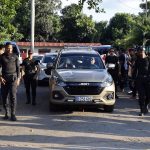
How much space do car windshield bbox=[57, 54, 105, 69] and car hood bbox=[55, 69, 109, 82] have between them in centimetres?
50

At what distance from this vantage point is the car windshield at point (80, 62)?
14508 mm

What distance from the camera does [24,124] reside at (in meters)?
11.5

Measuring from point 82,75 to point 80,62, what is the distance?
1353 millimetres

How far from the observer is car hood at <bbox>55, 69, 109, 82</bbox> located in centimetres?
1316

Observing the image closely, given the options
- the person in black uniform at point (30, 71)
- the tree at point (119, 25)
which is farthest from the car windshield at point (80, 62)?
the tree at point (119, 25)

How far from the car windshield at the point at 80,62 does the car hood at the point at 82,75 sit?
0.50 m

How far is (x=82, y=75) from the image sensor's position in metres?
13.4

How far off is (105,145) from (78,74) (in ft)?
14.7

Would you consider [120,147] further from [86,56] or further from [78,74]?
[86,56]

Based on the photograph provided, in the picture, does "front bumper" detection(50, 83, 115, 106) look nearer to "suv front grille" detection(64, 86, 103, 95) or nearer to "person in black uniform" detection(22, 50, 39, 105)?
"suv front grille" detection(64, 86, 103, 95)

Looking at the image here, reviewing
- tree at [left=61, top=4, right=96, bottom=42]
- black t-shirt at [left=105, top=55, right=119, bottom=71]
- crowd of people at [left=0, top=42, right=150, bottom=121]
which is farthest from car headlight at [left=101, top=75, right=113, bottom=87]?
tree at [left=61, top=4, right=96, bottom=42]

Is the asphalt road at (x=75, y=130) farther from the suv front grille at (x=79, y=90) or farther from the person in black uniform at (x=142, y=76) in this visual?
the suv front grille at (x=79, y=90)

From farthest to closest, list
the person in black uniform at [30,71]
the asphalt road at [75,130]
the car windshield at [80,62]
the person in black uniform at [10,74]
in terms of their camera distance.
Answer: the person in black uniform at [30,71], the car windshield at [80,62], the person in black uniform at [10,74], the asphalt road at [75,130]

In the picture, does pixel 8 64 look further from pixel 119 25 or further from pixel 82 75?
pixel 119 25
